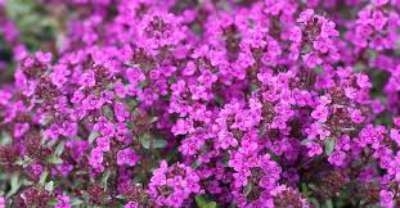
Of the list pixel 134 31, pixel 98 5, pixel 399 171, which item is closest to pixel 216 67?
pixel 134 31

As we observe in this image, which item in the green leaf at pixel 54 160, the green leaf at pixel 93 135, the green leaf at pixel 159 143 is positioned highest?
the green leaf at pixel 93 135

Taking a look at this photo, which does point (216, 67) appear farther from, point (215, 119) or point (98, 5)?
point (98, 5)

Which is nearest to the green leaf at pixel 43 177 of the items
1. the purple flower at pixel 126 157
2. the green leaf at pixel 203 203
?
the purple flower at pixel 126 157

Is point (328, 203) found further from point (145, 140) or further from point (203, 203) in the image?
point (145, 140)

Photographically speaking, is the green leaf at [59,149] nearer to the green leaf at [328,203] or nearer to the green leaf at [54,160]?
the green leaf at [54,160]

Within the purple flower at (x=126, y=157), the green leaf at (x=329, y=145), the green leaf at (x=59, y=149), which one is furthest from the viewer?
the green leaf at (x=59, y=149)

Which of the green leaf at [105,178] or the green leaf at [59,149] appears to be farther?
the green leaf at [59,149]

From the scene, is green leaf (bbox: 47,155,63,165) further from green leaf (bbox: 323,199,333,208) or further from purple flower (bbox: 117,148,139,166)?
green leaf (bbox: 323,199,333,208)

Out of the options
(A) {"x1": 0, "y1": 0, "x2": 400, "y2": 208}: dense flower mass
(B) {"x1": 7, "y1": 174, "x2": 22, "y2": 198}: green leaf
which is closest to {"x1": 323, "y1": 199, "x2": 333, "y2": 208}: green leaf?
(A) {"x1": 0, "y1": 0, "x2": 400, "y2": 208}: dense flower mass
